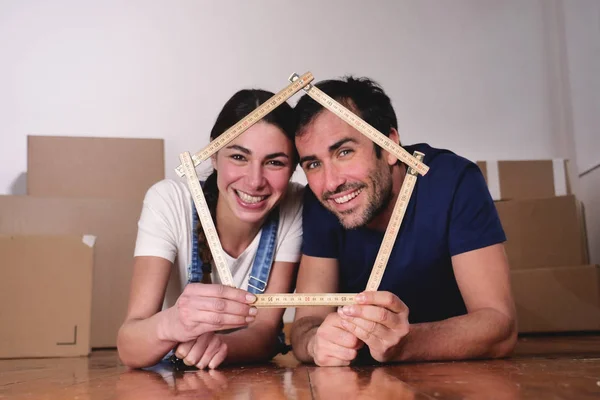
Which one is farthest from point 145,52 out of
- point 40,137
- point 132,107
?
point 40,137

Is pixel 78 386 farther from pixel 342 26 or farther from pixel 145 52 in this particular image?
pixel 342 26

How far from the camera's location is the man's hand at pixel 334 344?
1.91m

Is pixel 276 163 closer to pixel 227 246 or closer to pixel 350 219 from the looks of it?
pixel 350 219

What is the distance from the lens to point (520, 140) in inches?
207

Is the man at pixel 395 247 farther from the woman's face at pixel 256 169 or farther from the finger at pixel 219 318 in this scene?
the finger at pixel 219 318

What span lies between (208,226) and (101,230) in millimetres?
2613

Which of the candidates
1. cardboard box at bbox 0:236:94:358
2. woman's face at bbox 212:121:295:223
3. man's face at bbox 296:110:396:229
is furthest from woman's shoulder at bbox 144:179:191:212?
cardboard box at bbox 0:236:94:358

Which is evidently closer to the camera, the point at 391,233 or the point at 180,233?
the point at 391,233

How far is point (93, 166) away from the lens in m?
4.43

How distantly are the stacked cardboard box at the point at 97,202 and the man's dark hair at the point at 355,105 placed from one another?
239 centimetres

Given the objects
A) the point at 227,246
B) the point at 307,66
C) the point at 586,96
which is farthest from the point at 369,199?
the point at 586,96

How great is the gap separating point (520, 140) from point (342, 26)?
6.16ft

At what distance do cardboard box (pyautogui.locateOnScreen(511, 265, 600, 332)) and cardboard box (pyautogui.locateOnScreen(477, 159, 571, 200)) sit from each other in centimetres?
73

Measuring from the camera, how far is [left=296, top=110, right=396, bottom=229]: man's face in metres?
2.15
